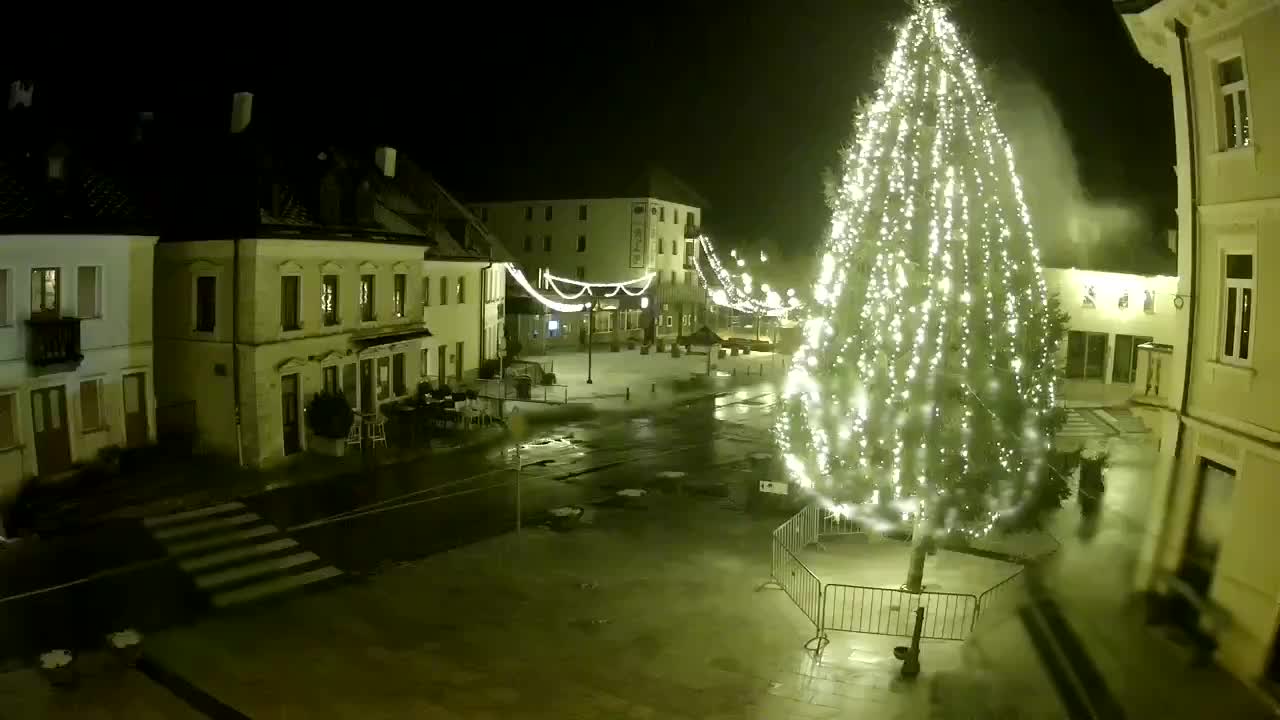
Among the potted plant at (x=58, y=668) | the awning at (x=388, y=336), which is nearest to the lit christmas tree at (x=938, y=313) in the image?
the potted plant at (x=58, y=668)

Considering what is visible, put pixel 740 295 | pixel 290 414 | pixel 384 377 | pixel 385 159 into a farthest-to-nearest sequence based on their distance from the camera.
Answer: pixel 740 295
pixel 385 159
pixel 384 377
pixel 290 414

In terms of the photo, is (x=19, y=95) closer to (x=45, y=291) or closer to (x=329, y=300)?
(x=45, y=291)

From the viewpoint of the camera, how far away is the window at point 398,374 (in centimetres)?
3165

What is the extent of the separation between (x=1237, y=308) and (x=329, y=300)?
75.3ft

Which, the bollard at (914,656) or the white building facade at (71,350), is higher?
the white building facade at (71,350)

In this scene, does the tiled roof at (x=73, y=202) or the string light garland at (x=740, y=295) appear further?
the string light garland at (x=740, y=295)

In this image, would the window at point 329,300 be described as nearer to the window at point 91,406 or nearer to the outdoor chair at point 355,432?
the outdoor chair at point 355,432

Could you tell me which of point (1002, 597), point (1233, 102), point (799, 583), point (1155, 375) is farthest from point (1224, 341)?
point (799, 583)

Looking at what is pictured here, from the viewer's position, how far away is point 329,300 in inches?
1097

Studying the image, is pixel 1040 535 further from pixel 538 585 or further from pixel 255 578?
pixel 255 578

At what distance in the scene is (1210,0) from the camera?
1301 cm

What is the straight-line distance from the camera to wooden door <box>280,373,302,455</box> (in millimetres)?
25859

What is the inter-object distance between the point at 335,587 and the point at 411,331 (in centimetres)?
1652

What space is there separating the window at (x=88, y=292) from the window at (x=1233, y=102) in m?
23.3
